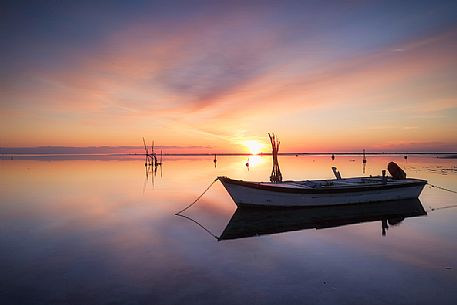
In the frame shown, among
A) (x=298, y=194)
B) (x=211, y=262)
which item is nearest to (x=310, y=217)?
(x=298, y=194)

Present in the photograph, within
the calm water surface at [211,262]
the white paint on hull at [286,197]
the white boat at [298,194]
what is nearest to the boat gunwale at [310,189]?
the white boat at [298,194]

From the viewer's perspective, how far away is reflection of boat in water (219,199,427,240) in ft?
57.6

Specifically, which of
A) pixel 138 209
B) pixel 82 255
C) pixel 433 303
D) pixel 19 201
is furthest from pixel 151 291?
pixel 19 201

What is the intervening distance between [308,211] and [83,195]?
71.6 ft

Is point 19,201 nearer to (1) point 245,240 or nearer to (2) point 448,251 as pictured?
(1) point 245,240

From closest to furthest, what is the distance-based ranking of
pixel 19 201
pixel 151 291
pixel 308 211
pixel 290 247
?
pixel 151 291, pixel 290 247, pixel 308 211, pixel 19 201

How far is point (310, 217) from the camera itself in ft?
67.4

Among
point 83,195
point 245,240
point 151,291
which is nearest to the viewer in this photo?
point 151,291

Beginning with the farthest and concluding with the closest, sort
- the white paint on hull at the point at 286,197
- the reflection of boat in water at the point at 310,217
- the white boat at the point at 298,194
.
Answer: the white paint on hull at the point at 286,197 → the white boat at the point at 298,194 → the reflection of boat in water at the point at 310,217

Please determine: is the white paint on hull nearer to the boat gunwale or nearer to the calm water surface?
the boat gunwale

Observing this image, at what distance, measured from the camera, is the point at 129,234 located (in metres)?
16.4

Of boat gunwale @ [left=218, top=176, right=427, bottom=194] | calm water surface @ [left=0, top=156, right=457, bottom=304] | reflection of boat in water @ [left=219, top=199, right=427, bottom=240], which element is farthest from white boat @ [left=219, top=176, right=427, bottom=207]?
calm water surface @ [left=0, top=156, right=457, bottom=304]

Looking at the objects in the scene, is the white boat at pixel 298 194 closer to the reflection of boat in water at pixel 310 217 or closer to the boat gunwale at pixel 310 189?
the boat gunwale at pixel 310 189

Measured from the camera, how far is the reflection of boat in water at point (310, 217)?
17547 millimetres
